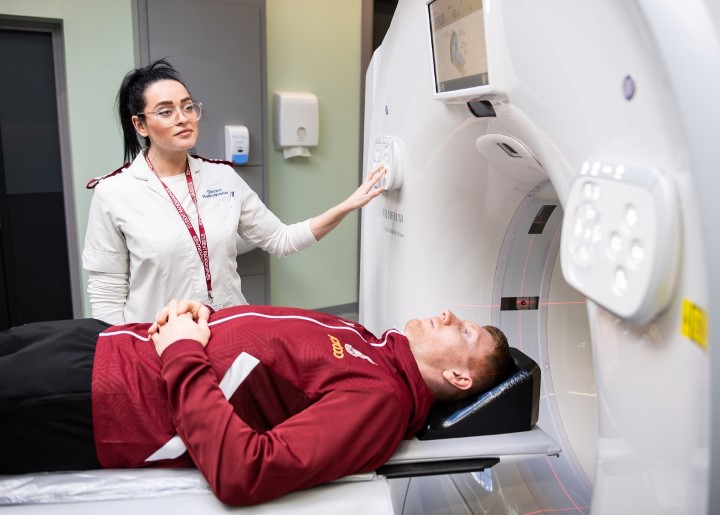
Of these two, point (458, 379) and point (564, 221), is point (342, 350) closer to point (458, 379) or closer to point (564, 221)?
point (458, 379)

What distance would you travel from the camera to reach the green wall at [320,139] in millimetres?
3223

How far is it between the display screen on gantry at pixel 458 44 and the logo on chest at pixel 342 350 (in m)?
0.55

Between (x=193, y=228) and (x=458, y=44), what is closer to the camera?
(x=458, y=44)

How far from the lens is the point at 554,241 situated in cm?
158

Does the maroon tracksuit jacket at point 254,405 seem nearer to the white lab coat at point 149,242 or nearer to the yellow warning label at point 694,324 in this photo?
the white lab coat at point 149,242

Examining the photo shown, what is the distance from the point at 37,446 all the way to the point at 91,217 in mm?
829

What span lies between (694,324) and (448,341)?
743 millimetres

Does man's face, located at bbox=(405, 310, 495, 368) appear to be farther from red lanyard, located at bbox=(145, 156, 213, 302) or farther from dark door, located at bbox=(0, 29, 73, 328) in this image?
dark door, located at bbox=(0, 29, 73, 328)

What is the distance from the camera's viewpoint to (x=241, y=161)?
2977 mm

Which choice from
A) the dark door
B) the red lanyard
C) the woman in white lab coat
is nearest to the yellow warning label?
the woman in white lab coat

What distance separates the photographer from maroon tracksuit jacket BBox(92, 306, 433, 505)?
1.04 m

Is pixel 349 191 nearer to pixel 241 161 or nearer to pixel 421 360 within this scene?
pixel 241 161

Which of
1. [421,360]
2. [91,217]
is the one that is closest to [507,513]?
[421,360]

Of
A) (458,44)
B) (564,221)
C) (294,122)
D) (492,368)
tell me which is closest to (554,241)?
(492,368)
